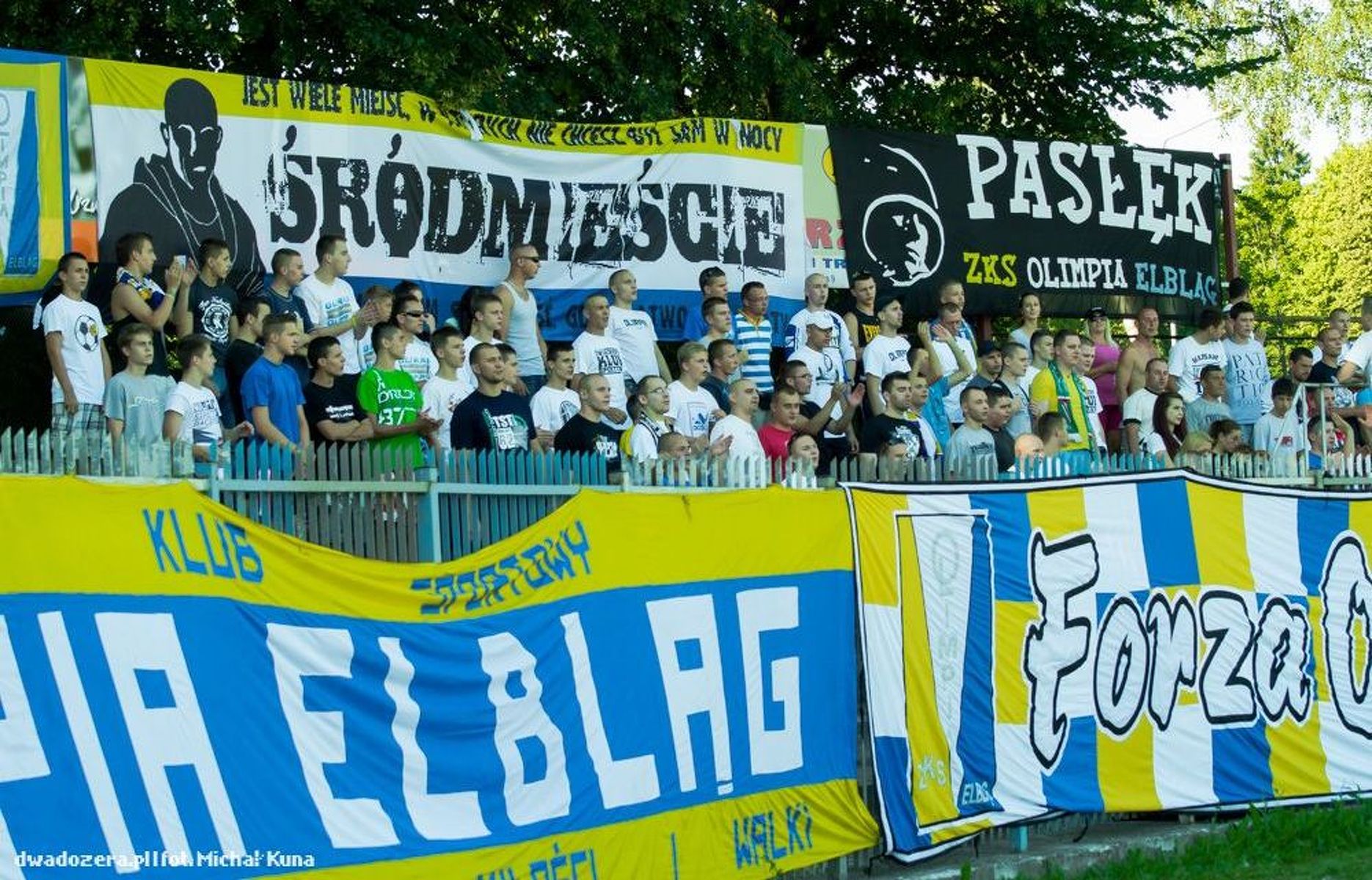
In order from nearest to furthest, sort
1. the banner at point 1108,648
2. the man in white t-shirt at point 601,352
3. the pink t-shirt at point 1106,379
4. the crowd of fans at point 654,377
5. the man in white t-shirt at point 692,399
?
the banner at point 1108,648 < the crowd of fans at point 654,377 < the man in white t-shirt at point 692,399 < the man in white t-shirt at point 601,352 < the pink t-shirt at point 1106,379

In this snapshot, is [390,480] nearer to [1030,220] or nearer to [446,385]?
[446,385]

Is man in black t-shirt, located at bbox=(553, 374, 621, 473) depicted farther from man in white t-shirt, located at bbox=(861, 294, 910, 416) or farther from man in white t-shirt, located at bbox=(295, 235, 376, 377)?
man in white t-shirt, located at bbox=(861, 294, 910, 416)

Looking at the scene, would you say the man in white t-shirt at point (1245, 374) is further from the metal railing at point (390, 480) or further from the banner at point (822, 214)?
the metal railing at point (390, 480)

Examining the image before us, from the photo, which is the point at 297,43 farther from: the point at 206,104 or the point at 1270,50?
the point at 1270,50

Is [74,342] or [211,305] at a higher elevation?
[211,305]

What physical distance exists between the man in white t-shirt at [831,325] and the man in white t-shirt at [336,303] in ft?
11.2

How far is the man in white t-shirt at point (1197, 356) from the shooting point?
16.7 metres

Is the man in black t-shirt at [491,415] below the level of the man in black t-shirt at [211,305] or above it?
below

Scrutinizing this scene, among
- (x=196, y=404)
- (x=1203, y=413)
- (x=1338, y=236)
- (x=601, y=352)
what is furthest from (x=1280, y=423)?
(x=1338, y=236)

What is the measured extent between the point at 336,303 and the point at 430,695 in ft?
17.6

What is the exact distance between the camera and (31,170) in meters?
12.4

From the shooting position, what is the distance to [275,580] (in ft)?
24.5

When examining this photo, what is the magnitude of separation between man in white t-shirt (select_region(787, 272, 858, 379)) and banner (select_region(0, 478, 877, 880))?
4851 millimetres

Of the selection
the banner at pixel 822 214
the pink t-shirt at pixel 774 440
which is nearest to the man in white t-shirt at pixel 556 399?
the pink t-shirt at pixel 774 440
